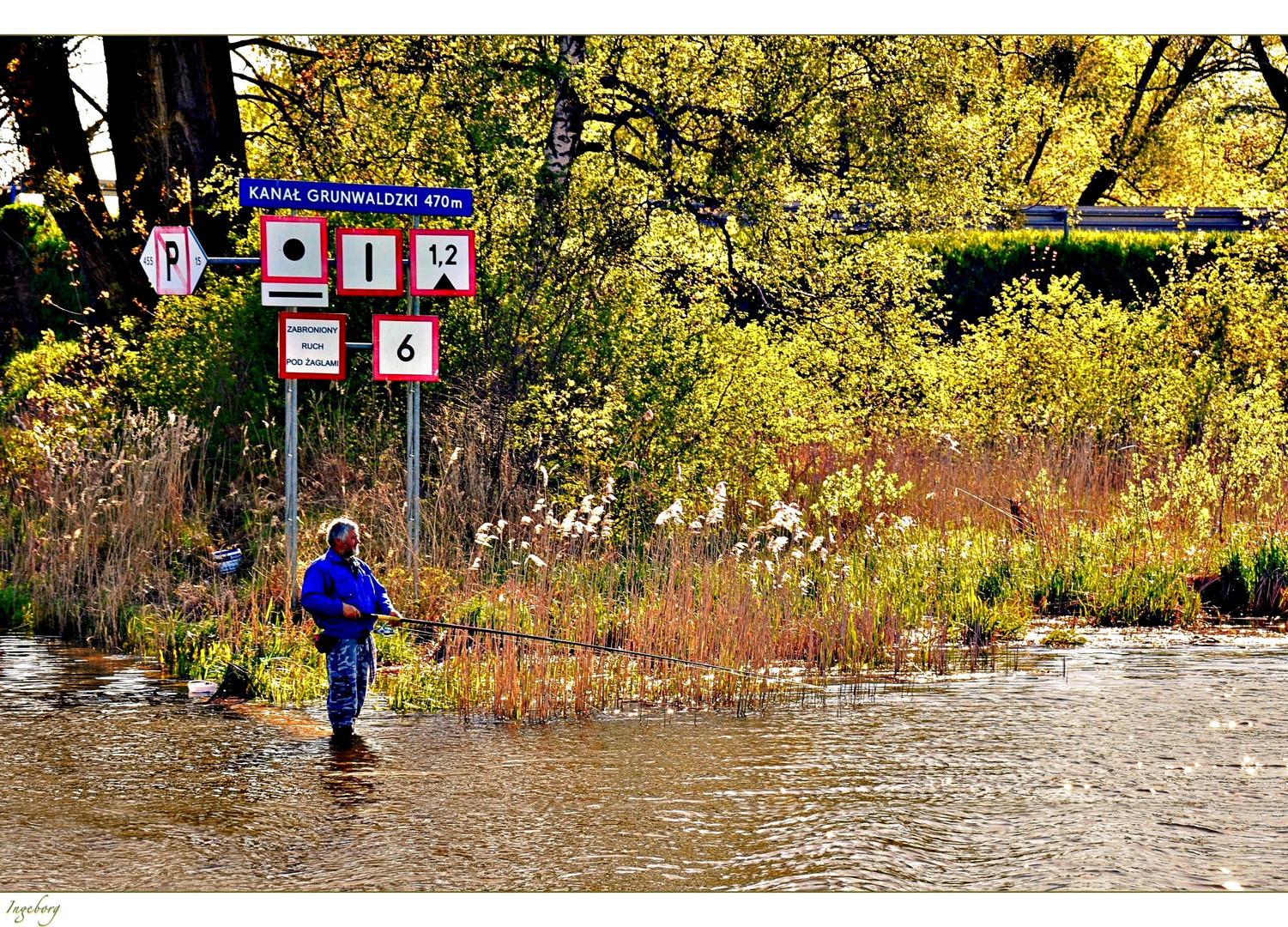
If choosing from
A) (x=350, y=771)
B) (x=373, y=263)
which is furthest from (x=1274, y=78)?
(x=350, y=771)

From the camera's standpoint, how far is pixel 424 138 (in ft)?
46.3

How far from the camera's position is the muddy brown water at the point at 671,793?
6.43 m

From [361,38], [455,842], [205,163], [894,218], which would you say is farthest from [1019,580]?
[205,163]

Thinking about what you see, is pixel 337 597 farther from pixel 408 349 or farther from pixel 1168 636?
pixel 1168 636

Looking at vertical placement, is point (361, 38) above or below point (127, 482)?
above

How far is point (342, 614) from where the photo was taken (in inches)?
350

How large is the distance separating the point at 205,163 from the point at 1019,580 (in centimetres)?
1014

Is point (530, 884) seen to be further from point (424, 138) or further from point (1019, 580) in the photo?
point (424, 138)

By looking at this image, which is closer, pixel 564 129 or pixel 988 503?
pixel 988 503

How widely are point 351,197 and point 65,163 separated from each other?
853 centimetres

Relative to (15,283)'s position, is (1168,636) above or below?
below

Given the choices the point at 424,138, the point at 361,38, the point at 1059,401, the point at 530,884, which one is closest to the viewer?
the point at 530,884

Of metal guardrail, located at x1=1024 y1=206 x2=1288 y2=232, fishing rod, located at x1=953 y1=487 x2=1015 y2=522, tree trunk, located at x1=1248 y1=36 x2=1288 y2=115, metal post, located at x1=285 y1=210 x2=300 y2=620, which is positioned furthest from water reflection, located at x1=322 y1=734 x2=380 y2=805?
tree trunk, located at x1=1248 y1=36 x2=1288 y2=115

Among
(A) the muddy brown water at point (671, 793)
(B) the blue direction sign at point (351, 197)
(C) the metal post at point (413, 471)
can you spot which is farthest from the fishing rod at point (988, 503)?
(B) the blue direction sign at point (351, 197)
